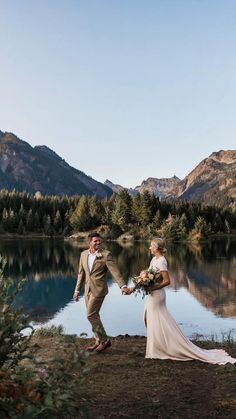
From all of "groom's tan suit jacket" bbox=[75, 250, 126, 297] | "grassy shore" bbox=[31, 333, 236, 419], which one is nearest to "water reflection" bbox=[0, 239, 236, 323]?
"groom's tan suit jacket" bbox=[75, 250, 126, 297]

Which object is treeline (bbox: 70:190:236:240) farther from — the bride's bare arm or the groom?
the bride's bare arm

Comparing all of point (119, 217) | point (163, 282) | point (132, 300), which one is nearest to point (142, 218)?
point (119, 217)

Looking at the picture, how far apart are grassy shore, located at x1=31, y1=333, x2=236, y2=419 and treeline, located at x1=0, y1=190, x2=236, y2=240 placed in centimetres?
11274

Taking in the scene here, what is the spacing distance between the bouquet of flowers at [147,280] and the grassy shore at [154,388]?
173 cm

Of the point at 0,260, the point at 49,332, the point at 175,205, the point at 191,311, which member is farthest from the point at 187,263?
the point at 175,205

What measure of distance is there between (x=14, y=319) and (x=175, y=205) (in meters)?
145

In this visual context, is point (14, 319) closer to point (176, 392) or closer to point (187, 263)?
point (176, 392)

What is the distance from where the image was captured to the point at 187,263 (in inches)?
2486

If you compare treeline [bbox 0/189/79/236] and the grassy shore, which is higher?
treeline [bbox 0/189/79/236]

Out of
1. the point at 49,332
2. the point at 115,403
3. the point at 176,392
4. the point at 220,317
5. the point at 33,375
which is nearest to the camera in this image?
the point at 33,375

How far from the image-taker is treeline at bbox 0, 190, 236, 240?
131875 mm

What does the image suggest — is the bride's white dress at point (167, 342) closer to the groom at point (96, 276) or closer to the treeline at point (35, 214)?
the groom at point (96, 276)

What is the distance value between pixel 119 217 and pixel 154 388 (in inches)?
4918

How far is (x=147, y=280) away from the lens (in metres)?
12.1
